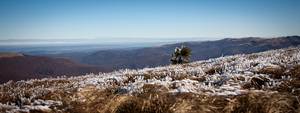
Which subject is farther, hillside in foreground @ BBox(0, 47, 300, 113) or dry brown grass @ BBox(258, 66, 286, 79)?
dry brown grass @ BBox(258, 66, 286, 79)

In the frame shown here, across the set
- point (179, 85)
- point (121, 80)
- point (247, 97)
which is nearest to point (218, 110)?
point (247, 97)

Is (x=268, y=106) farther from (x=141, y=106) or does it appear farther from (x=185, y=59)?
(x=185, y=59)

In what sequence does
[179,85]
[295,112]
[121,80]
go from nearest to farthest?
[295,112]
[179,85]
[121,80]

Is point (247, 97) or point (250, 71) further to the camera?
point (250, 71)

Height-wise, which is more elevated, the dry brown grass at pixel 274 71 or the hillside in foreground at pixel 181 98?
the dry brown grass at pixel 274 71

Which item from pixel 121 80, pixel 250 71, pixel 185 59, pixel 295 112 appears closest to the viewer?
pixel 295 112

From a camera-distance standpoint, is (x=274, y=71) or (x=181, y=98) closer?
(x=181, y=98)

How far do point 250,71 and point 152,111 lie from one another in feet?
21.2

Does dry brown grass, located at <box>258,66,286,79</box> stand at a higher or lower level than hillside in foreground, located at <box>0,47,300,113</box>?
higher

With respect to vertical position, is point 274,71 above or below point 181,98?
above

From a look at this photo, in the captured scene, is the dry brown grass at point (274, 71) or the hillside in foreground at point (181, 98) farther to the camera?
the dry brown grass at point (274, 71)

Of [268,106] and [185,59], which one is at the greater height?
[268,106]

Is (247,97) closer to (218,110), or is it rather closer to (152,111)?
(218,110)

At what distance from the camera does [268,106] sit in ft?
29.6
